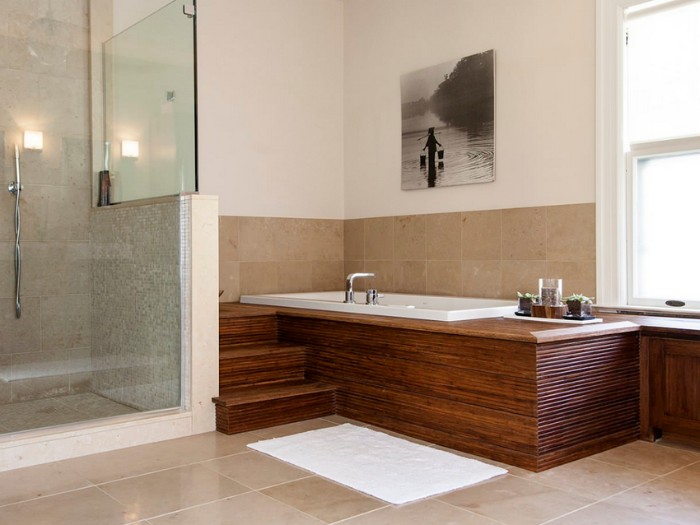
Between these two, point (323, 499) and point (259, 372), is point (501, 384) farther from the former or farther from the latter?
point (259, 372)

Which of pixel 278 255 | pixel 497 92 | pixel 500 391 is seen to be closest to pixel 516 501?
pixel 500 391

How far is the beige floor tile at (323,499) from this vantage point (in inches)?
92.3

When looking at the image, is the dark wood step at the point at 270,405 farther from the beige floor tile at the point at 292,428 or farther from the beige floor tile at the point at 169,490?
the beige floor tile at the point at 169,490

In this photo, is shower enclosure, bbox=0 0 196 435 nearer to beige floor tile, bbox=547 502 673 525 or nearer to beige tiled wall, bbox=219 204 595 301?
beige tiled wall, bbox=219 204 595 301

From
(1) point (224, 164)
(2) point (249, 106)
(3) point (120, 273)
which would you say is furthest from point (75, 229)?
(2) point (249, 106)

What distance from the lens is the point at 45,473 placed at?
9.12 ft

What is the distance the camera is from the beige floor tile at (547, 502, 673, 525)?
2232mm

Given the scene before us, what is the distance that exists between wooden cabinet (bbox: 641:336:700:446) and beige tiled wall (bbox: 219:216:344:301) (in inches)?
107

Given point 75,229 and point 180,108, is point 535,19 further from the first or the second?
point 75,229

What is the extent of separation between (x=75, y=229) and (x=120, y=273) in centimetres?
29

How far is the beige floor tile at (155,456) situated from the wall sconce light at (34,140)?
137 centimetres

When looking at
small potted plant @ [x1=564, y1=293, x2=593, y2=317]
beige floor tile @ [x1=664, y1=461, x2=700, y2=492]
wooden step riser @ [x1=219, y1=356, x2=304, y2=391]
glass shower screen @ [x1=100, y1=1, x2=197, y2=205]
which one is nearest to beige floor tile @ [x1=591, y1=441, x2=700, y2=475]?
beige floor tile @ [x1=664, y1=461, x2=700, y2=492]

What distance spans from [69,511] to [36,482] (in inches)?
15.8

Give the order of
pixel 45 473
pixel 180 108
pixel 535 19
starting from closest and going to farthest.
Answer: pixel 45 473 → pixel 180 108 → pixel 535 19
